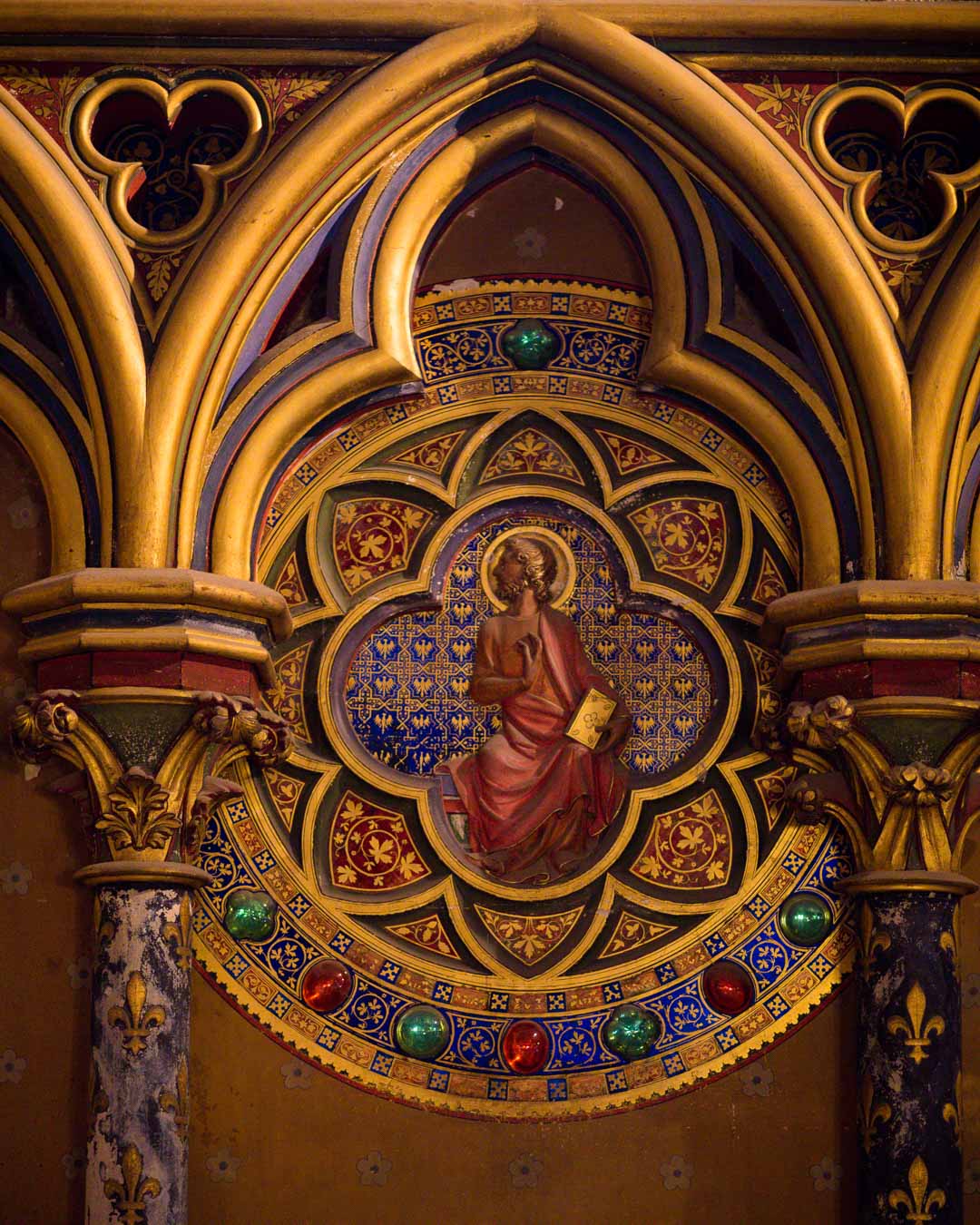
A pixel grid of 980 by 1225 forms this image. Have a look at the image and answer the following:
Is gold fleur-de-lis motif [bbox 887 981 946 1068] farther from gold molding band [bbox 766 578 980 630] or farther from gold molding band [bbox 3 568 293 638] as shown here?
gold molding band [bbox 3 568 293 638]

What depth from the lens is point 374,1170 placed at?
7.91 metres

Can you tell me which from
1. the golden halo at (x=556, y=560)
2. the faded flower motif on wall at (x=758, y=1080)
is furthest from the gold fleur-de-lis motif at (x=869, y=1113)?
the golden halo at (x=556, y=560)

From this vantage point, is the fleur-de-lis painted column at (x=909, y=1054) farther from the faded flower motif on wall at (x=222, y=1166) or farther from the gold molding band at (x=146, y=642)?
the gold molding band at (x=146, y=642)

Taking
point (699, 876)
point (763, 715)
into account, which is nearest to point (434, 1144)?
point (699, 876)

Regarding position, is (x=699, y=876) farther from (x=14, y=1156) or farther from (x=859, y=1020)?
(x=14, y=1156)

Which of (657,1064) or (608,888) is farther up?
(608,888)

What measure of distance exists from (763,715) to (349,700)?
60.6 inches

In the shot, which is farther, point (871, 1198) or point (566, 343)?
point (566, 343)

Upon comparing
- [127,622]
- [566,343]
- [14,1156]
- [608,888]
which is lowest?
[14,1156]

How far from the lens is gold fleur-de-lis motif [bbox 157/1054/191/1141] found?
24.9ft

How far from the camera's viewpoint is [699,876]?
8203 millimetres

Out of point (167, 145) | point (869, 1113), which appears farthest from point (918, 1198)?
point (167, 145)

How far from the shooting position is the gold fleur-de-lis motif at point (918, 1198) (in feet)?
24.8

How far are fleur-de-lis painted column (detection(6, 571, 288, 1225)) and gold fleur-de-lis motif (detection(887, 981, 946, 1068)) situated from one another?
95.5 inches
